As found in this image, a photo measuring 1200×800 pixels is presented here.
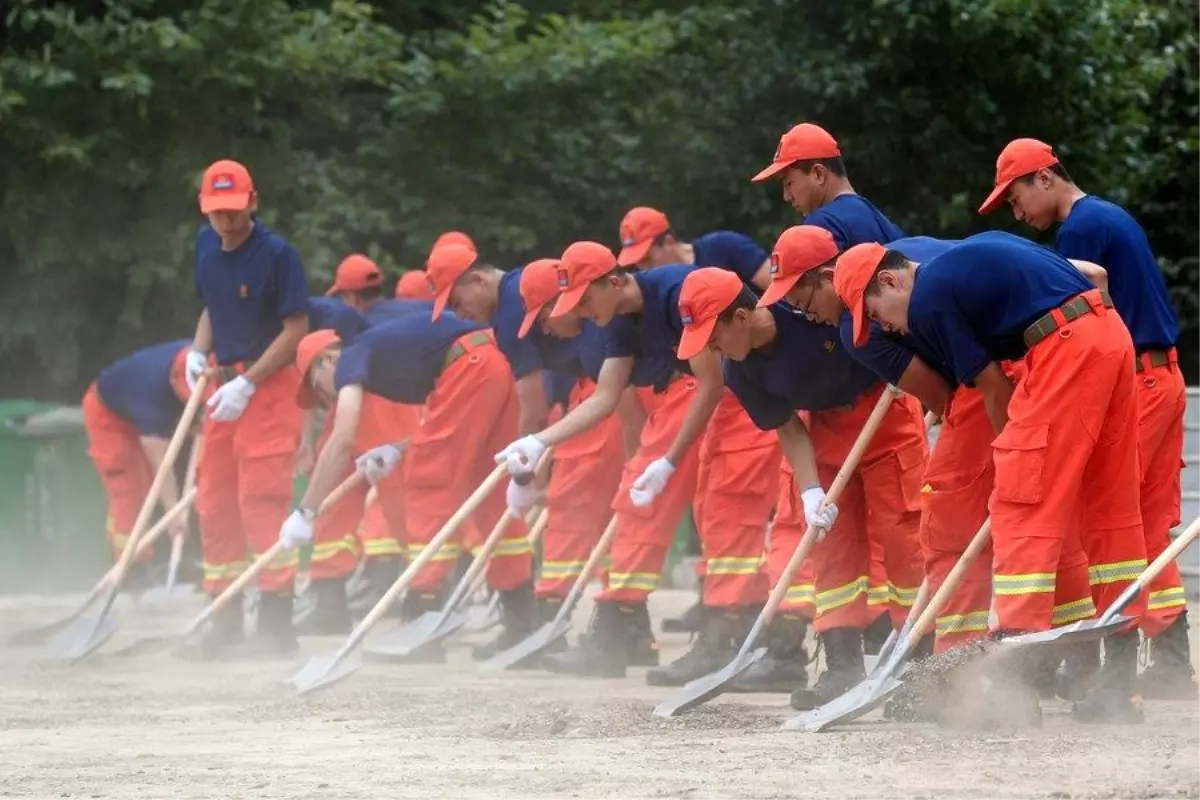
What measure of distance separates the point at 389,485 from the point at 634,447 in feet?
8.14

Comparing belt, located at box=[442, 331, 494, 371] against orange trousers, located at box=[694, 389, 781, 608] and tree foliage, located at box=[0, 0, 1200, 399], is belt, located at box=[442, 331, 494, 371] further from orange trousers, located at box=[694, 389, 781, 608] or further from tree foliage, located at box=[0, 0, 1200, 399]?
tree foliage, located at box=[0, 0, 1200, 399]

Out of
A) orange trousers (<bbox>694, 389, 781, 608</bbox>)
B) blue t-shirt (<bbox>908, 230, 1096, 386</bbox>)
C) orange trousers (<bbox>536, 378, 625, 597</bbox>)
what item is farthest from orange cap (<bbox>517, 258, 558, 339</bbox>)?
blue t-shirt (<bbox>908, 230, 1096, 386</bbox>)

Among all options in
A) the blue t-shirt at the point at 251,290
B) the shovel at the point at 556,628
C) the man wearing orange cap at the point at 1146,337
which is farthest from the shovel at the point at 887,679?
the blue t-shirt at the point at 251,290

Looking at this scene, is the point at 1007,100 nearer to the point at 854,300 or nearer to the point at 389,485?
the point at 389,485

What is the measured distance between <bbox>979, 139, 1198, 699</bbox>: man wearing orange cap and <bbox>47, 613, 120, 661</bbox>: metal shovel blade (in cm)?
489

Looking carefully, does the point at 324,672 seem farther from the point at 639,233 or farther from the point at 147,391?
the point at 147,391

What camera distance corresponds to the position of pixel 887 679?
746 centimetres

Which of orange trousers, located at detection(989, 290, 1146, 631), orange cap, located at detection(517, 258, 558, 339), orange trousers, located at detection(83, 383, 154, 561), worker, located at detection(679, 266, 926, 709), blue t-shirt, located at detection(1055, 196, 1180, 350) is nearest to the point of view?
orange trousers, located at detection(989, 290, 1146, 631)

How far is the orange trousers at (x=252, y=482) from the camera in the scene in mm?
10945

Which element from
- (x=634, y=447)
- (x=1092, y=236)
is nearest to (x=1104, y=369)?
(x=1092, y=236)

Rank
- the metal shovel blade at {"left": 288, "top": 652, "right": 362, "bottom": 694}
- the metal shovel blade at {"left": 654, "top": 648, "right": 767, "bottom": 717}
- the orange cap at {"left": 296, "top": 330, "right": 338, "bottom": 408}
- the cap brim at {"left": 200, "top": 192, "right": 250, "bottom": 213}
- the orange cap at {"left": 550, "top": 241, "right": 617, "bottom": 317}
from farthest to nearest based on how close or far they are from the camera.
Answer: the orange cap at {"left": 296, "top": 330, "right": 338, "bottom": 408}
the cap brim at {"left": 200, "top": 192, "right": 250, "bottom": 213}
the metal shovel blade at {"left": 288, "top": 652, "right": 362, "bottom": 694}
the orange cap at {"left": 550, "top": 241, "right": 617, "bottom": 317}
the metal shovel blade at {"left": 654, "top": 648, "right": 767, "bottom": 717}

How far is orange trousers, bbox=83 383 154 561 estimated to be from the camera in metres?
Result: 13.6

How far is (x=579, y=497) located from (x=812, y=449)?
89.7 inches

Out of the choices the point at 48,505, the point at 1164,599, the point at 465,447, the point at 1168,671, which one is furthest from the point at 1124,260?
the point at 48,505
